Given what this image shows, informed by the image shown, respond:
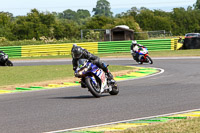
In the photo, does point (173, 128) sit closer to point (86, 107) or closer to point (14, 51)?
point (86, 107)

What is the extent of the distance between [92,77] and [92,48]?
2834 centimetres

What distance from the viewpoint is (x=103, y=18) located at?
99.5 meters

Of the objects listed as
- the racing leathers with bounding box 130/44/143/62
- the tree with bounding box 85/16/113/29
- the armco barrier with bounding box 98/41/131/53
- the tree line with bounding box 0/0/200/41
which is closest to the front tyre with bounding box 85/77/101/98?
the racing leathers with bounding box 130/44/143/62

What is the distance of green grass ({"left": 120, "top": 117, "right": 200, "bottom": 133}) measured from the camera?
6.75 meters

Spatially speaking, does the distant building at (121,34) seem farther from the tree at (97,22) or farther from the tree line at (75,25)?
the tree at (97,22)

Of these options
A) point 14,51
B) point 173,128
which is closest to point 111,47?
point 14,51

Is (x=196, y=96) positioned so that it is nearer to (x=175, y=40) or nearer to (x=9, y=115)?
(x=9, y=115)

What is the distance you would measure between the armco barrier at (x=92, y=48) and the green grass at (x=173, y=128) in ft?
103

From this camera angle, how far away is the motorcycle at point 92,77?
1112 centimetres

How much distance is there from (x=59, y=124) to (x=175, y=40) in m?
32.0

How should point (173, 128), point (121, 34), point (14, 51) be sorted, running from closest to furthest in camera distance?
point (173, 128) < point (14, 51) < point (121, 34)

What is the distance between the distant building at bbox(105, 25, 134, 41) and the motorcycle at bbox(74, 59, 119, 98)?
46884mm

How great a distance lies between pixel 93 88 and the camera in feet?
37.1

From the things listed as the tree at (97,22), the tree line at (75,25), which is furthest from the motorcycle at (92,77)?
the tree at (97,22)
